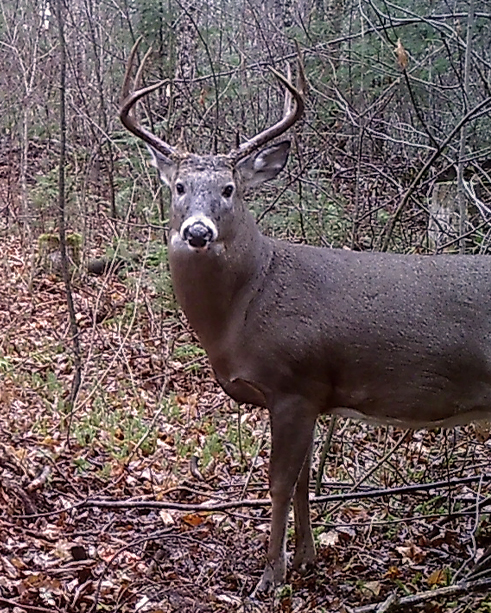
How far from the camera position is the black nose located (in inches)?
136

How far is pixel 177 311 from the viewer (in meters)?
8.47

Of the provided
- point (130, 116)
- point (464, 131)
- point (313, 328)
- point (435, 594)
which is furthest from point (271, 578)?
point (464, 131)

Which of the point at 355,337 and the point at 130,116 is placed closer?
the point at 355,337

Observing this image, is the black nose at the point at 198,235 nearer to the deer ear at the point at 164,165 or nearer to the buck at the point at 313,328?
the buck at the point at 313,328

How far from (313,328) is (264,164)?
834mm

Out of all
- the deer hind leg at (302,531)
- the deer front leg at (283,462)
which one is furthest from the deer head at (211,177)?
the deer hind leg at (302,531)

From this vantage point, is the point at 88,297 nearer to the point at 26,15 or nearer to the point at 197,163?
the point at 26,15

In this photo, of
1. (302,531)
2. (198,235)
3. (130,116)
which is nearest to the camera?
(198,235)

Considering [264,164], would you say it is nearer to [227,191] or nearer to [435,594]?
[227,191]

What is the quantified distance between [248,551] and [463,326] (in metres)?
1.67

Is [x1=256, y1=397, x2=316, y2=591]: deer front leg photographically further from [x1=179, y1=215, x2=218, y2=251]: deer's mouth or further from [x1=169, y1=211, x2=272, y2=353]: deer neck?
[x1=179, y1=215, x2=218, y2=251]: deer's mouth

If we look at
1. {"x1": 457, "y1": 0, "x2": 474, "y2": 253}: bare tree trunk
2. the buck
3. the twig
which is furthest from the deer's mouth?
{"x1": 457, "y1": 0, "x2": 474, "y2": 253}: bare tree trunk

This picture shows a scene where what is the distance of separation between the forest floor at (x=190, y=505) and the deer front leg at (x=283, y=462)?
130 millimetres

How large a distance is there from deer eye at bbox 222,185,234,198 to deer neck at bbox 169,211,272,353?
0.56 ft
